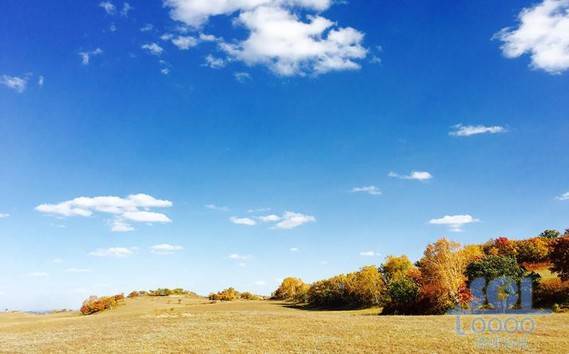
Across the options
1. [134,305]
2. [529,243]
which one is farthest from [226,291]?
[529,243]

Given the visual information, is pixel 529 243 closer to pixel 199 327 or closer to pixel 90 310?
pixel 199 327

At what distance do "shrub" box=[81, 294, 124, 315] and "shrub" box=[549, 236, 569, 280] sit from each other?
82924 millimetres

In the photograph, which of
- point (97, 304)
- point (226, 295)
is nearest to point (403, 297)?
point (97, 304)

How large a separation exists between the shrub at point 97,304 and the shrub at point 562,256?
272ft

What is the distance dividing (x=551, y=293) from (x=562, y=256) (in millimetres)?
5871

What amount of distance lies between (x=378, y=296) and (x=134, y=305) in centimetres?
5304

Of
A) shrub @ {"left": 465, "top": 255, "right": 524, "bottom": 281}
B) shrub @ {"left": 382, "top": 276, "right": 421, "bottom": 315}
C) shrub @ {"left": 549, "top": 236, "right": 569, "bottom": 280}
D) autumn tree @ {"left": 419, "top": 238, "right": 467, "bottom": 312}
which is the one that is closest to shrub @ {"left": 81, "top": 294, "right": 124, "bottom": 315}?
shrub @ {"left": 382, "top": 276, "right": 421, "bottom": 315}

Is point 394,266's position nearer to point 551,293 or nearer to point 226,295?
point 551,293

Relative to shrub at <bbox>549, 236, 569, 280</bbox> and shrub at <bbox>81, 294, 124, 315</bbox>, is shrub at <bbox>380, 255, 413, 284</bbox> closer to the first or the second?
shrub at <bbox>549, 236, 569, 280</bbox>

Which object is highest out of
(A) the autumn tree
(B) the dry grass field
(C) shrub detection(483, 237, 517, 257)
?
(C) shrub detection(483, 237, 517, 257)

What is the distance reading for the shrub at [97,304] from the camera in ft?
293

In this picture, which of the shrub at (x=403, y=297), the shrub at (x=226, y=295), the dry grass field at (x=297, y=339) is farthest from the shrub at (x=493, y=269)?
the shrub at (x=226, y=295)

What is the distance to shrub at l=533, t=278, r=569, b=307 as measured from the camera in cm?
5525

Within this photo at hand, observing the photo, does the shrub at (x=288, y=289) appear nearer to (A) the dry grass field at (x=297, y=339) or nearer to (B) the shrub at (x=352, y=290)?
(B) the shrub at (x=352, y=290)
